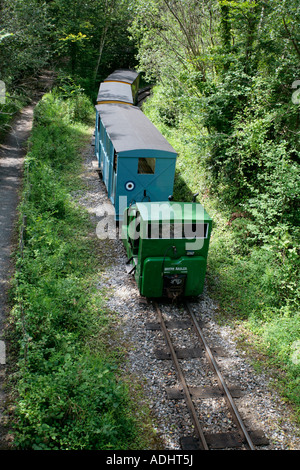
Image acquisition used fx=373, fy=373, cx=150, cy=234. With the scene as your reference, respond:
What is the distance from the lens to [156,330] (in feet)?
26.5

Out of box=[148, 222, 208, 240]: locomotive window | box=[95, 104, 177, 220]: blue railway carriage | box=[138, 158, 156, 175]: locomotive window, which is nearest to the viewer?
box=[148, 222, 208, 240]: locomotive window

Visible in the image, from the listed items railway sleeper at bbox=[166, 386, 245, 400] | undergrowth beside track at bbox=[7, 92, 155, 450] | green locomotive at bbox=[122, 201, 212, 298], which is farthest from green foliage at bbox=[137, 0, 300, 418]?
undergrowth beside track at bbox=[7, 92, 155, 450]

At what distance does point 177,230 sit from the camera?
8289 mm

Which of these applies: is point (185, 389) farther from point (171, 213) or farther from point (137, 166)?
point (137, 166)

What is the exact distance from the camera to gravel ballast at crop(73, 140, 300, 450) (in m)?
6.09

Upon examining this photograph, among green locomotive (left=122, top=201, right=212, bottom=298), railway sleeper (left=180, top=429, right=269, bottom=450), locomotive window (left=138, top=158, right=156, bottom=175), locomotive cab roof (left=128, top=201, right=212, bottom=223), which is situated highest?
locomotive window (left=138, top=158, right=156, bottom=175)

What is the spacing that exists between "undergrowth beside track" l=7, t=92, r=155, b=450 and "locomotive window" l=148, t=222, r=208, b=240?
2.11m

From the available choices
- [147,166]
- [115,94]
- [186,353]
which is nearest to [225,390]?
[186,353]

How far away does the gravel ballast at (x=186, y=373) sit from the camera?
6086mm

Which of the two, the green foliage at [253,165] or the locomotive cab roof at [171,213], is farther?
the green foliage at [253,165]

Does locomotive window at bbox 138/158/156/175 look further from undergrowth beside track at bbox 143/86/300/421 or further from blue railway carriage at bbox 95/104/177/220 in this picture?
undergrowth beside track at bbox 143/86/300/421

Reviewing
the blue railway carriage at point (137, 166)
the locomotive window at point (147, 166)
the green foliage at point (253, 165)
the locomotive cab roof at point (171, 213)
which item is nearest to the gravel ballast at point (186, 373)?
the green foliage at point (253, 165)

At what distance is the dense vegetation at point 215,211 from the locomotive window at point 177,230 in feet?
→ 6.22

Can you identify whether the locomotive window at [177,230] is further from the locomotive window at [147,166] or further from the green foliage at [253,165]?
the locomotive window at [147,166]
